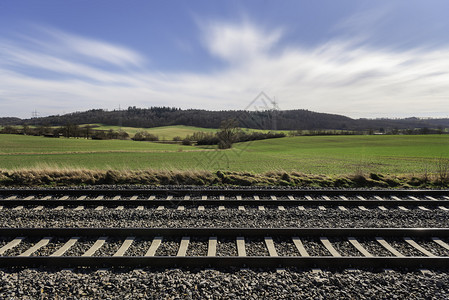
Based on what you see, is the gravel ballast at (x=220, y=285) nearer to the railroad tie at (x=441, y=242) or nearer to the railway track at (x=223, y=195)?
the railroad tie at (x=441, y=242)

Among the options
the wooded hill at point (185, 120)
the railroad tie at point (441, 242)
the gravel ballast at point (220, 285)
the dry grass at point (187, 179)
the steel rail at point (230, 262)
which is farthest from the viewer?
the wooded hill at point (185, 120)

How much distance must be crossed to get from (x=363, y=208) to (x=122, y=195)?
8.96 metres

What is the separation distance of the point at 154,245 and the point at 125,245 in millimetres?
694

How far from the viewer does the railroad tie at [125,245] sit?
5.13m

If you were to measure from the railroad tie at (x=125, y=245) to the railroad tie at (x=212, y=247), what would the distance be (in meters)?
1.88

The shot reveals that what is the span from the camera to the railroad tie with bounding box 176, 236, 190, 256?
5095 millimetres

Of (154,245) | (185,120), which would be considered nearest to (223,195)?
(154,245)

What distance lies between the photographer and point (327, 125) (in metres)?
117

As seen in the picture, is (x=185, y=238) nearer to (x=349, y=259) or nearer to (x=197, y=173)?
(x=349, y=259)

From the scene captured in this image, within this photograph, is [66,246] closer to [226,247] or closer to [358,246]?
[226,247]

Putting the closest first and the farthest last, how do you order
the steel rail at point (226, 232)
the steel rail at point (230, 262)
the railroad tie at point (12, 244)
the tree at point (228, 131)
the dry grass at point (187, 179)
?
1. the steel rail at point (230, 262)
2. the railroad tie at point (12, 244)
3. the steel rail at point (226, 232)
4. the dry grass at point (187, 179)
5. the tree at point (228, 131)

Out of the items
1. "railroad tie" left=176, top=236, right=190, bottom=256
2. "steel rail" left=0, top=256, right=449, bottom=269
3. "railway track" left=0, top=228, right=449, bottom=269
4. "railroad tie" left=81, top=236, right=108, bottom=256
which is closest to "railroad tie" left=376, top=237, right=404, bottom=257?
"railway track" left=0, top=228, right=449, bottom=269

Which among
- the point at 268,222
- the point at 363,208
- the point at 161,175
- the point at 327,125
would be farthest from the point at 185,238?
the point at 327,125

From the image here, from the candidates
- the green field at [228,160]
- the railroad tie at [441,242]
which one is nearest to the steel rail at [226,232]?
the railroad tie at [441,242]
